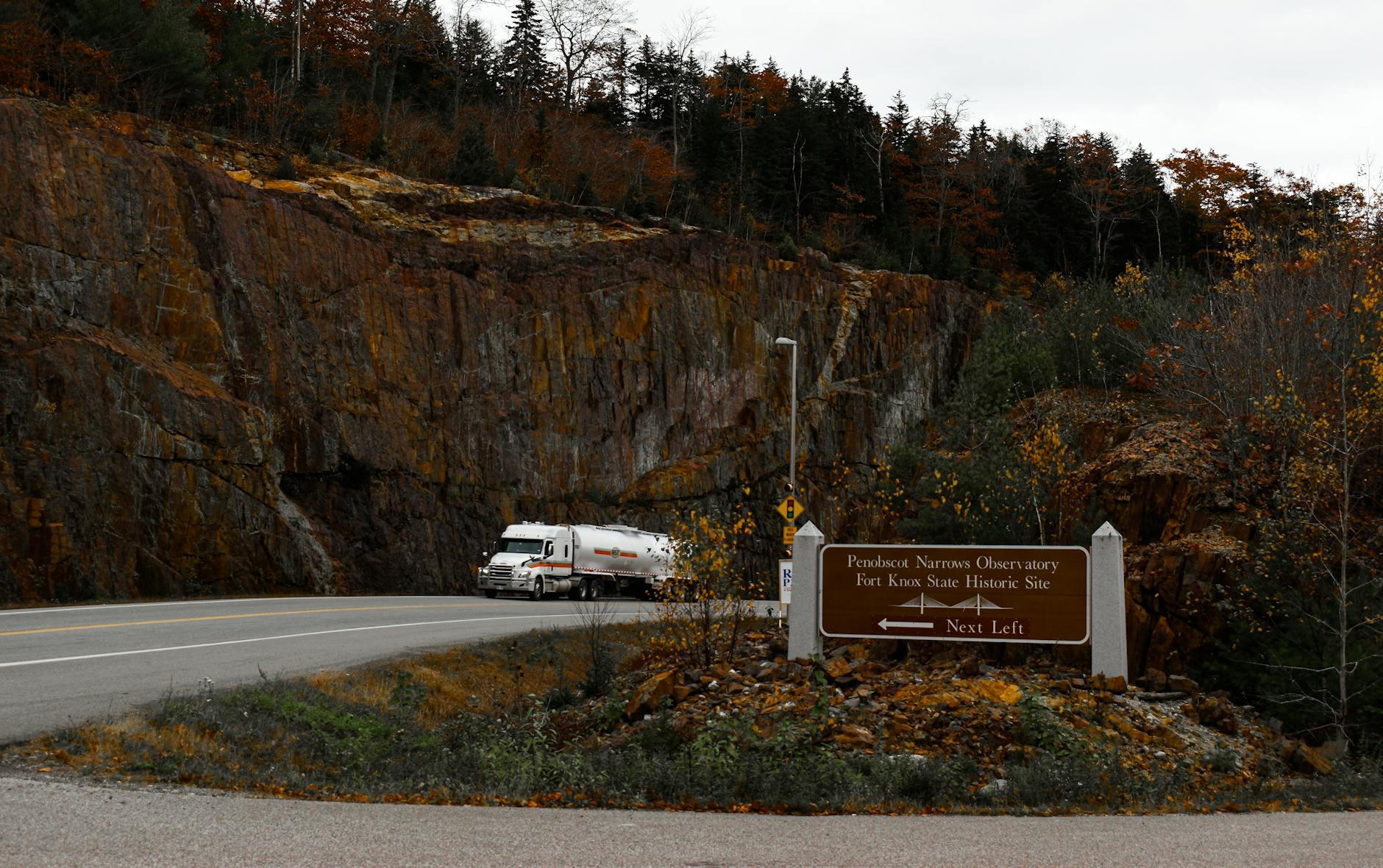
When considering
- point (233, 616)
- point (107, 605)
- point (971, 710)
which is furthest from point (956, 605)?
point (107, 605)

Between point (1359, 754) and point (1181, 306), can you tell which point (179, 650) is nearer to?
point (1359, 754)

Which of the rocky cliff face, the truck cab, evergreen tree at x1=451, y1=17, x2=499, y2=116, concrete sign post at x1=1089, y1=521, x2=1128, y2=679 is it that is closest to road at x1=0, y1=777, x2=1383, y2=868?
concrete sign post at x1=1089, y1=521, x2=1128, y2=679

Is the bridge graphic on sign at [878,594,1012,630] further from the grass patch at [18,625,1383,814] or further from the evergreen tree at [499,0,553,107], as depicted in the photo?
the evergreen tree at [499,0,553,107]

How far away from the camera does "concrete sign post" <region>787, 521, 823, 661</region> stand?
14539 mm

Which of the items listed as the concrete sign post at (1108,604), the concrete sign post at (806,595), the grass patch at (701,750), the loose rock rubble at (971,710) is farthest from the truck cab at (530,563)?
the concrete sign post at (1108,604)

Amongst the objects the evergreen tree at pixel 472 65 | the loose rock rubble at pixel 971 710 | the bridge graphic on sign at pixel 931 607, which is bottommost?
the loose rock rubble at pixel 971 710

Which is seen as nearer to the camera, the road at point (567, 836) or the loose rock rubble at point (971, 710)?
the road at point (567, 836)

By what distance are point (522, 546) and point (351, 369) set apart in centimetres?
825

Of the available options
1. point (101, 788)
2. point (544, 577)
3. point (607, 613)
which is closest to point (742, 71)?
point (544, 577)

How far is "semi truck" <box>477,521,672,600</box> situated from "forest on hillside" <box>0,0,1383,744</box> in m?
10.8

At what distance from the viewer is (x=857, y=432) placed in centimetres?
5269

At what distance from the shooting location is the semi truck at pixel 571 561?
117 ft

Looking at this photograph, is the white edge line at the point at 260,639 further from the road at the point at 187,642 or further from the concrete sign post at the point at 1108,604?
the concrete sign post at the point at 1108,604

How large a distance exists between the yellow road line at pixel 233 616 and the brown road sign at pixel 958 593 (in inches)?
472
